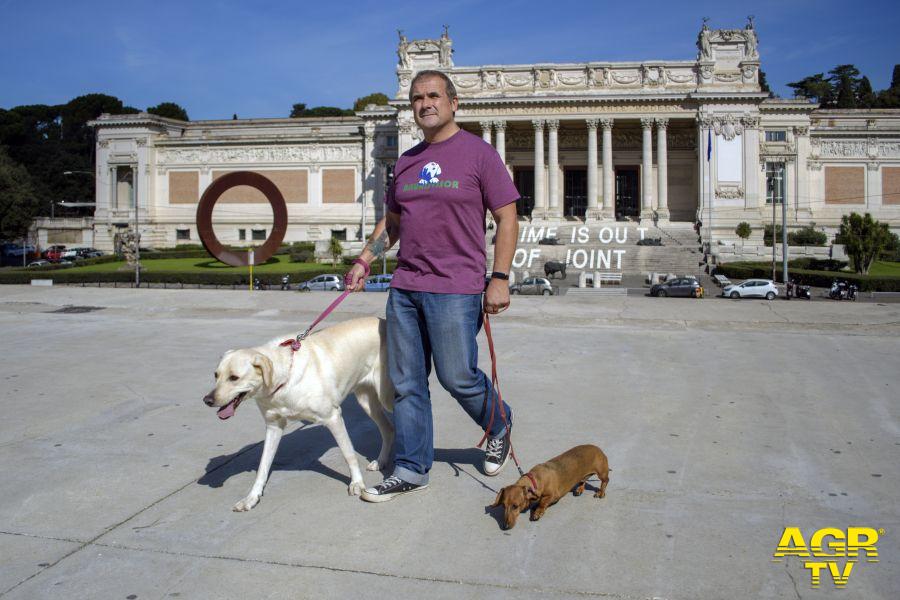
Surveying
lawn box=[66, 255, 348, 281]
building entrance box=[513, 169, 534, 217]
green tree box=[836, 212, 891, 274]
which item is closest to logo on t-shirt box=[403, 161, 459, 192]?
lawn box=[66, 255, 348, 281]

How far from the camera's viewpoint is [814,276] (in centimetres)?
3756

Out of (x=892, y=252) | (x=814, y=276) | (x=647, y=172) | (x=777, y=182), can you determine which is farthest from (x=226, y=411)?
(x=777, y=182)

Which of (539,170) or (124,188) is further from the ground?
(124,188)

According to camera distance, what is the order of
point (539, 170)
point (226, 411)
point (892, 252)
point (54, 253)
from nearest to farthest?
point (226, 411)
point (892, 252)
point (539, 170)
point (54, 253)

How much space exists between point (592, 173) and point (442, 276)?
56.2 meters

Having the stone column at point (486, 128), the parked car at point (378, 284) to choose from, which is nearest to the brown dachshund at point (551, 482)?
the parked car at point (378, 284)

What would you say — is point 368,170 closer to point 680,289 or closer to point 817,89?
point 680,289

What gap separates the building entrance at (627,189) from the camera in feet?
211

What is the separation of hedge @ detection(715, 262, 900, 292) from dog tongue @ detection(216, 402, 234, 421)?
37041 millimetres

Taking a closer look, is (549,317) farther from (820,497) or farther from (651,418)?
(820,497)

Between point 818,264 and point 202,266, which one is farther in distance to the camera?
point 202,266

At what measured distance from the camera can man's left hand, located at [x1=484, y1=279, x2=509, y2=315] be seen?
4672 millimetres

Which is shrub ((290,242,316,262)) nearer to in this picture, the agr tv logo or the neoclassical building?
the neoclassical building

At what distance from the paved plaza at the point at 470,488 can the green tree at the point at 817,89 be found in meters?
106
